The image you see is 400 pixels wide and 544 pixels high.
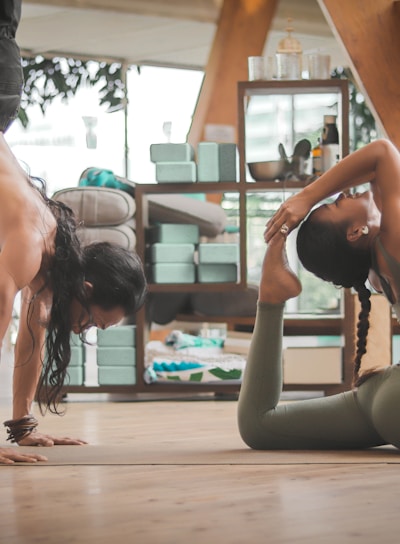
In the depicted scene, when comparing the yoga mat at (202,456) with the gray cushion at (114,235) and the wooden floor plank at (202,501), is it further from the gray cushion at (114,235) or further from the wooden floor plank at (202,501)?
the gray cushion at (114,235)

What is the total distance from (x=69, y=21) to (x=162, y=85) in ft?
3.76

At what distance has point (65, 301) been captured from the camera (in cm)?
214

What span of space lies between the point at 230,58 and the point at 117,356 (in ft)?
9.77

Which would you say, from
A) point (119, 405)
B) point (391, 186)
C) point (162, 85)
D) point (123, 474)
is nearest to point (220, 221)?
point (119, 405)

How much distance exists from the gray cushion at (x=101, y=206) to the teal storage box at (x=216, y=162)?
1.10 feet

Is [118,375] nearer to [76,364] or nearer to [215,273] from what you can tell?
[76,364]

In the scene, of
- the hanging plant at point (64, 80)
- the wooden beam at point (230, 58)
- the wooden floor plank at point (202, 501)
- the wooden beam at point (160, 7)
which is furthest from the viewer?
the hanging plant at point (64, 80)

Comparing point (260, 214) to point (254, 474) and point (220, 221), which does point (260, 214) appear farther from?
point (254, 474)

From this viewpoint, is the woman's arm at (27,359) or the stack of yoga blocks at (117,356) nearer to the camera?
the woman's arm at (27,359)

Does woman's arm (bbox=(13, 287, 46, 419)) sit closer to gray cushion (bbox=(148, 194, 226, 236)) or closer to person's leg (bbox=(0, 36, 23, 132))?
person's leg (bbox=(0, 36, 23, 132))

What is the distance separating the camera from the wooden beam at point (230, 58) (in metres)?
6.16

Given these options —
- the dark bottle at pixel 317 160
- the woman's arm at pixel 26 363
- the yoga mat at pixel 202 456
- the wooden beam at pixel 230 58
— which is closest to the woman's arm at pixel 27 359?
the woman's arm at pixel 26 363

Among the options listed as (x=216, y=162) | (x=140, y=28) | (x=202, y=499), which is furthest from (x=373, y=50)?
(x=140, y=28)

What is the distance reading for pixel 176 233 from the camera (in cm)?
393
